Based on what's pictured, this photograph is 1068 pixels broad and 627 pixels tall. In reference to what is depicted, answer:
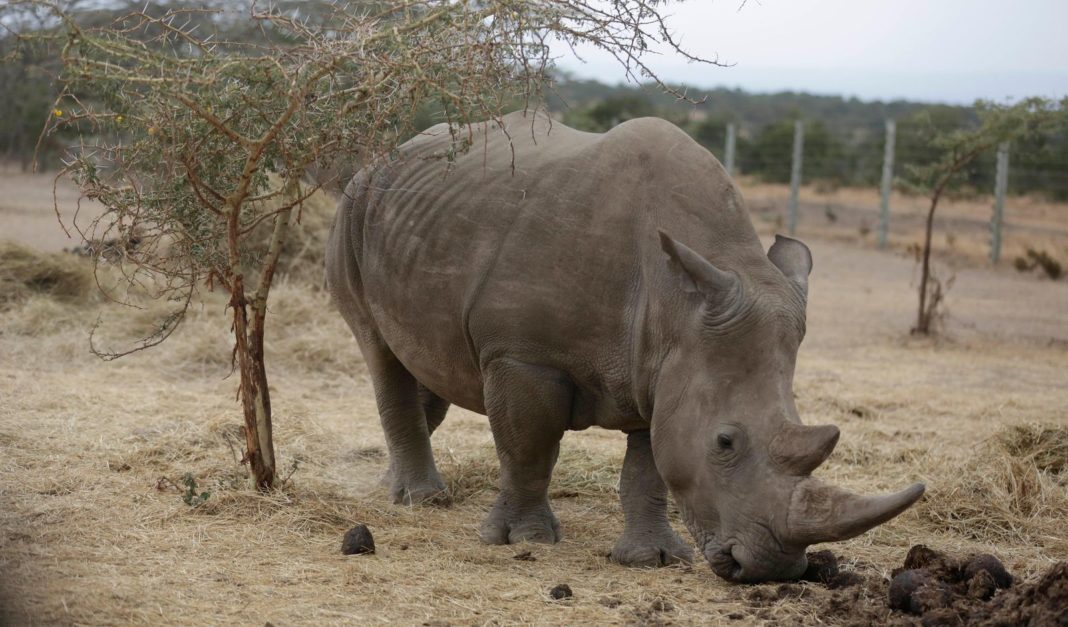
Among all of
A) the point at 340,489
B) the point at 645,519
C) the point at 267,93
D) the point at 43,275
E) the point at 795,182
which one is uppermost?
the point at 267,93

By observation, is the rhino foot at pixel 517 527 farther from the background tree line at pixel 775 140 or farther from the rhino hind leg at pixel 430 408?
the background tree line at pixel 775 140

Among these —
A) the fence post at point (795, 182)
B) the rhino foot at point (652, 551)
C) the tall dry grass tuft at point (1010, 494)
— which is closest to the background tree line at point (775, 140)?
the fence post at point (795, 182)

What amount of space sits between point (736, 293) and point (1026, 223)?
76.5 feet

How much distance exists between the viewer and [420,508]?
6.17 metres

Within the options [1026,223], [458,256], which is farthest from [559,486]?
[1026,223]

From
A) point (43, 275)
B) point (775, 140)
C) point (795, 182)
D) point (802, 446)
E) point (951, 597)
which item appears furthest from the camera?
point (775, 140)

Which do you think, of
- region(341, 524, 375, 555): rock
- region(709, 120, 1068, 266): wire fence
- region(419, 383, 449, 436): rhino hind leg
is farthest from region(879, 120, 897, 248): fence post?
region(341, 524, 375, 555): rock

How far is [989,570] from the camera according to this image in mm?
4492

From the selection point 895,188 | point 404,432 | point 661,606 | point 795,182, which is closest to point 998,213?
point 795,182

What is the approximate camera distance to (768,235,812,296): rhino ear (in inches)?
193

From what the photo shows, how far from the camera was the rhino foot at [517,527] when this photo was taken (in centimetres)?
547

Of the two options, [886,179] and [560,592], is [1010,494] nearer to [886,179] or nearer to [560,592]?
[560,592]

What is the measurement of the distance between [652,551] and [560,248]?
4.43 feet

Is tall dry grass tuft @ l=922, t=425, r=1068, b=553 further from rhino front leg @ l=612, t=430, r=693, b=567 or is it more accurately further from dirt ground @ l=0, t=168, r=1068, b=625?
rhino front leg @ l=612, t=430, r=693, b=567
